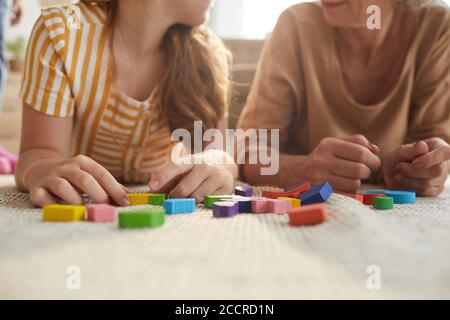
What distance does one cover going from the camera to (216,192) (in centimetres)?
84

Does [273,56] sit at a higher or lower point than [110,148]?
higher

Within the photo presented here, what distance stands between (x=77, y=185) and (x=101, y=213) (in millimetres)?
108

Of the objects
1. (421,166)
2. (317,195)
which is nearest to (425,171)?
(421,166)

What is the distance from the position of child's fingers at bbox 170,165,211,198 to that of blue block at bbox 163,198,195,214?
0.07 metres

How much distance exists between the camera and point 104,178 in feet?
2.38

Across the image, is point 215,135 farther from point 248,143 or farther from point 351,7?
point 351,7

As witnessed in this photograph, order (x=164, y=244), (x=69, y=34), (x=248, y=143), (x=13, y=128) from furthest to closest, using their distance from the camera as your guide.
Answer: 1. (x=13, y=128)
2. (x=248, y=143)
3. (x=69, y=34)
4. (x=164, y=244)

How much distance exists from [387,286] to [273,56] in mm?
807

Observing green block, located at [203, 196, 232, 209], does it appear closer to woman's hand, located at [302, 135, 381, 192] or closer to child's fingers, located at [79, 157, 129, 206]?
child's fingers, located at [79, 157, 129, 206]

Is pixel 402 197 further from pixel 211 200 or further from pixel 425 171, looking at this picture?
pixel 211 200

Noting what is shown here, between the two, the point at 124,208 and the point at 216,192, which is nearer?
the point at 124,208

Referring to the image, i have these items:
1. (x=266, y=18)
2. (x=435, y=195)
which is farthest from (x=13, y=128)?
(x=435, y=195)

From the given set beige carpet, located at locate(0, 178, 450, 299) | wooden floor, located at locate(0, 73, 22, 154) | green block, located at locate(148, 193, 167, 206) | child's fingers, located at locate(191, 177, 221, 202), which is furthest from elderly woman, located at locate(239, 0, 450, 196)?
wooden floor, located at locate(0, 73, 22, 154)

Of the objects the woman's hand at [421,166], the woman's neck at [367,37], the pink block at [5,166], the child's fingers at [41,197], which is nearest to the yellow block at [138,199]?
the child's fingers at [41,197]
